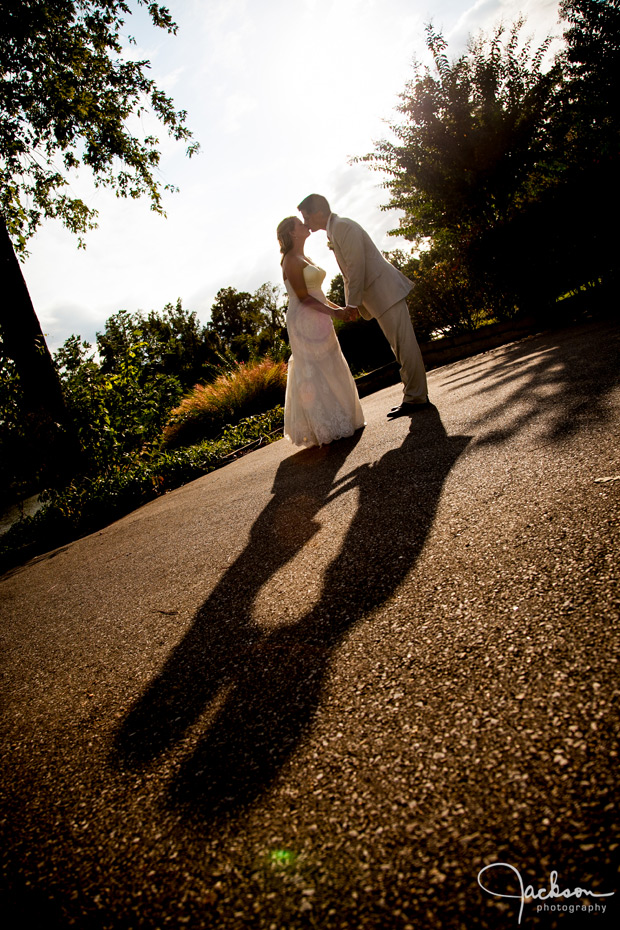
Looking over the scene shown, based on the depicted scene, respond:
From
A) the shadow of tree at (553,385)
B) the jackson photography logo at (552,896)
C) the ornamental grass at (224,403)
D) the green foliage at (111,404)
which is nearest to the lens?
the jackson photography logo at (552,896)

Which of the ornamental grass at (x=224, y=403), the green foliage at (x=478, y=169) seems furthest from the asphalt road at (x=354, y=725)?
the ornamental grass at (x=224, y=403)

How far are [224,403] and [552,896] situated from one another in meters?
11.2

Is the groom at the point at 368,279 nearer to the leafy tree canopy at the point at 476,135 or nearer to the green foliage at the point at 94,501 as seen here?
Result: the green foliage at the point at 94,501

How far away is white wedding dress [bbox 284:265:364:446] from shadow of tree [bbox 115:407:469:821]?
1940 millimetres

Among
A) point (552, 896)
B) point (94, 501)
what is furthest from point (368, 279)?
point (552, 896)

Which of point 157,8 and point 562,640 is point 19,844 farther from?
point 157,8

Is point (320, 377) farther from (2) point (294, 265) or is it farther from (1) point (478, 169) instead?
(1) point (478, 169)

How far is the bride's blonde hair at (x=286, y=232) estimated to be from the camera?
4477 millimetres

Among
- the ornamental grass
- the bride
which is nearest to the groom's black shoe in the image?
the bride

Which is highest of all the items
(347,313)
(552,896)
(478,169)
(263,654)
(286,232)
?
(478,169)

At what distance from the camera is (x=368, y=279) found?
4.52 m

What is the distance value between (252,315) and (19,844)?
53.9 metres

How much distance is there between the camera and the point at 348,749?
3.52 feet

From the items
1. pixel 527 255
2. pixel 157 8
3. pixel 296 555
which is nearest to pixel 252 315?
pixel 157 8
